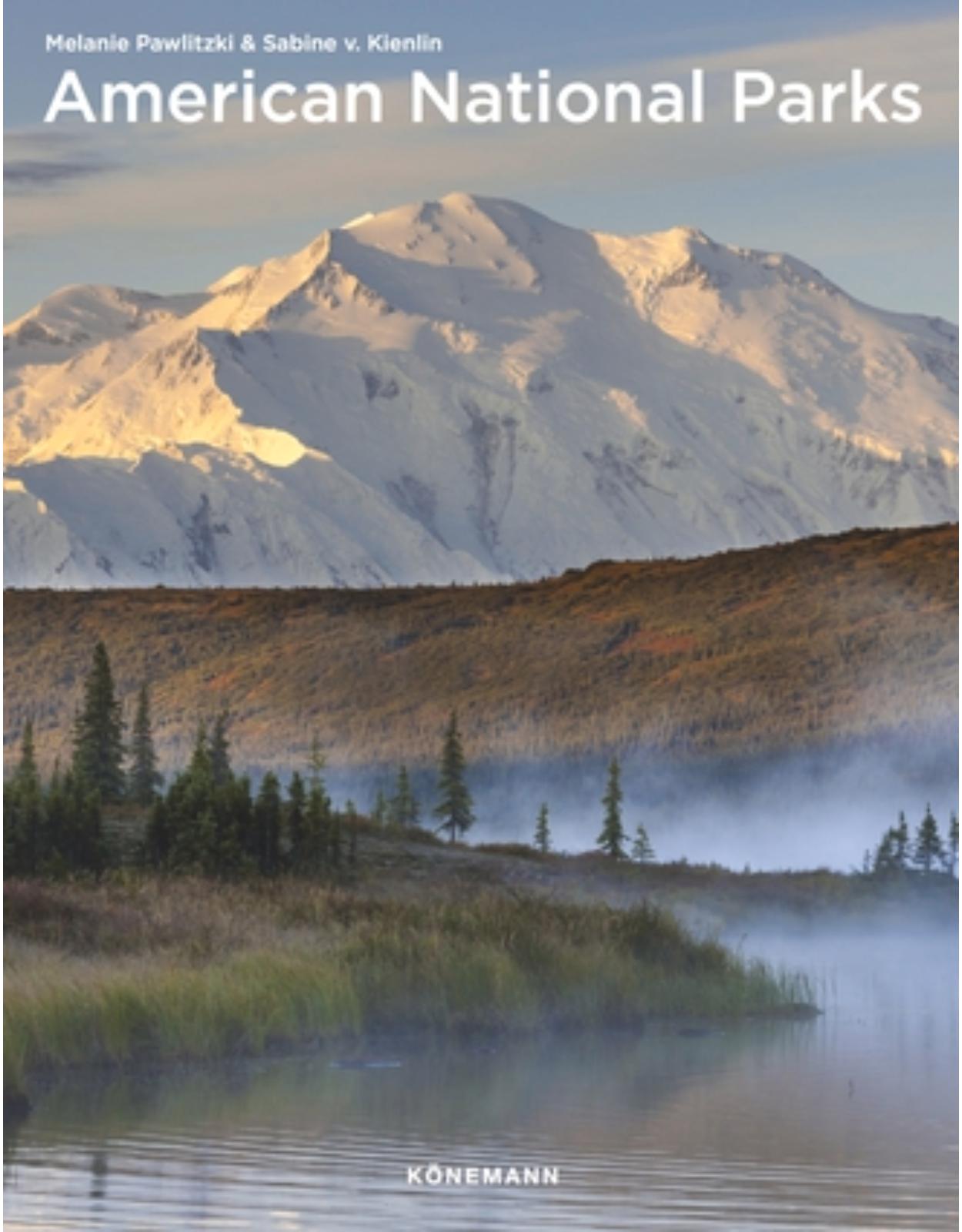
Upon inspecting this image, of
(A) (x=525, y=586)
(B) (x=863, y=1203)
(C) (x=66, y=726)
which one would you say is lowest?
(B) (x=863, y=1203)

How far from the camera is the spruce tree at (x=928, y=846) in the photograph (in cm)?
7262

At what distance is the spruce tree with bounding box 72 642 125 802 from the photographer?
60.5m

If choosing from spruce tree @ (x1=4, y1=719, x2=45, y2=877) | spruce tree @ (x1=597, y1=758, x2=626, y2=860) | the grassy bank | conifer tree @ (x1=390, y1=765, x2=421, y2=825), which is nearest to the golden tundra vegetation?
conifer tree @ (x1=390, y1=765, x2=421, y2=825)

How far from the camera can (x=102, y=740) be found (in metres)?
61.2

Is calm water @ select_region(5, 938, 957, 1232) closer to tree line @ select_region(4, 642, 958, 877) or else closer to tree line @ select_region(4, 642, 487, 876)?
tree line @ select_region(4, 642, 487, 876)

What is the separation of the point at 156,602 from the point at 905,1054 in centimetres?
11126

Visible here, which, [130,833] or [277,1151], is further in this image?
[130,833]

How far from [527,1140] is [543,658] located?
105 meters

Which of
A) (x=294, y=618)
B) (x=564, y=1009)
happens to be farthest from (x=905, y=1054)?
(x=294, y=618)

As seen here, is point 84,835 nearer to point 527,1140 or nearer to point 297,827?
point 297,827

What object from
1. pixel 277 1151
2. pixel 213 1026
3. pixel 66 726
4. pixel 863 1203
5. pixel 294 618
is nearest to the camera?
pixel 863 1203

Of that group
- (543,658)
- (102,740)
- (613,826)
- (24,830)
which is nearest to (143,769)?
(102,740)

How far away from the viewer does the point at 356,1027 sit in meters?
36.1

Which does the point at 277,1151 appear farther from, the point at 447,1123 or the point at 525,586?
the point at 525,586
